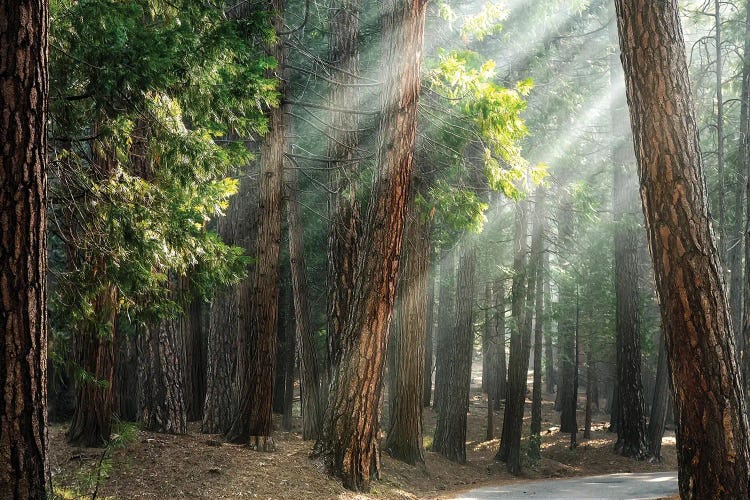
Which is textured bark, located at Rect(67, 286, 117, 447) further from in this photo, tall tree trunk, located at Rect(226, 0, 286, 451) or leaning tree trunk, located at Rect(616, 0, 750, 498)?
leaning tree trunk, located at Rect(616, 0, 750, 498)

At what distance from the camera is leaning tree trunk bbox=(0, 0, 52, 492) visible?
4.12 meters

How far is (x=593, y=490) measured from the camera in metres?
11.6

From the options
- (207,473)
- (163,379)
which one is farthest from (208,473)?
(163,379)

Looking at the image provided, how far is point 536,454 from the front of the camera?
61.8ft

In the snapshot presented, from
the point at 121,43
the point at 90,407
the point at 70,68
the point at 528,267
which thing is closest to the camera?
the point at 121,43

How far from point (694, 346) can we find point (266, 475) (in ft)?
17.4

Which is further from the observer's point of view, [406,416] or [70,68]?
[406,416]

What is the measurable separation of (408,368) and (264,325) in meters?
4.02

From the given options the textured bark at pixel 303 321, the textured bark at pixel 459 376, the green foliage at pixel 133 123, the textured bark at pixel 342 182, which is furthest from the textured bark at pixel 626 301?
the green foliage at pixel 133 123

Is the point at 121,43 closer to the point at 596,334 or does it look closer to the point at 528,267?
the point at 528,267

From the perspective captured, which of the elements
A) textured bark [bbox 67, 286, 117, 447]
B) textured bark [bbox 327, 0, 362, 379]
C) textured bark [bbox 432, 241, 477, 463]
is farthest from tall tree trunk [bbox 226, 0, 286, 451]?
textured bark [bbox 432, 241, 477, 463]

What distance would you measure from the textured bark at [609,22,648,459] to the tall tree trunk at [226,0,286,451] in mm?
11984

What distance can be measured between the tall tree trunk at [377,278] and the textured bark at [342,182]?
242 cm

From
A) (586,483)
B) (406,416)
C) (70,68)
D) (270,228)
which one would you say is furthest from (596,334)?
(70,68)
